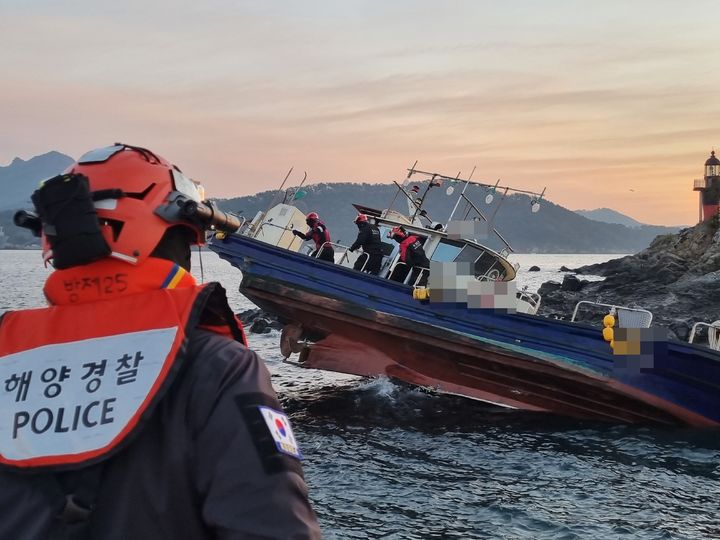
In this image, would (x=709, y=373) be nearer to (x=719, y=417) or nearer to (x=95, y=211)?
(x=719, y=417)

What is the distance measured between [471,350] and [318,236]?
4.03 meters

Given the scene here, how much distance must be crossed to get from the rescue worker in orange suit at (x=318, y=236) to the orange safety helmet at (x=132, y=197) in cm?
1209

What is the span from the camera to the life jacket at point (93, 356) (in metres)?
1.52

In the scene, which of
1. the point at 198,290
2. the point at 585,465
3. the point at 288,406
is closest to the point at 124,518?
the point at 198,290

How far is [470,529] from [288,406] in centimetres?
620

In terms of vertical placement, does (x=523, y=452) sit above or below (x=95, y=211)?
below

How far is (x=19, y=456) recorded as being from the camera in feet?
5.04

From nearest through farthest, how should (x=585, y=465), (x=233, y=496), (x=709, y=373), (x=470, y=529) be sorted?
(x=233, y=496)
(x=470, y=529)
(x=585, y=465)
(x=709, y=373)

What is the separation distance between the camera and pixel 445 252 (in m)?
13.6

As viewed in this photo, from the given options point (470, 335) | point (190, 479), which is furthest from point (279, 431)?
point (470, 335)

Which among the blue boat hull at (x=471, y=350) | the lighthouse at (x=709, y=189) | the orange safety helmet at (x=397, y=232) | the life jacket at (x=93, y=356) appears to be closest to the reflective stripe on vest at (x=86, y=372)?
the life jacket at (x=93, y=356)

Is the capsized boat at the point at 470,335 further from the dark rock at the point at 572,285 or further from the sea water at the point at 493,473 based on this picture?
the dark rock at the point at 572,285

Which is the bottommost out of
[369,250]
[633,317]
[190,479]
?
[190,479]

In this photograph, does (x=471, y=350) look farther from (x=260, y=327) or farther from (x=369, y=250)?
(x=260, y=327)
